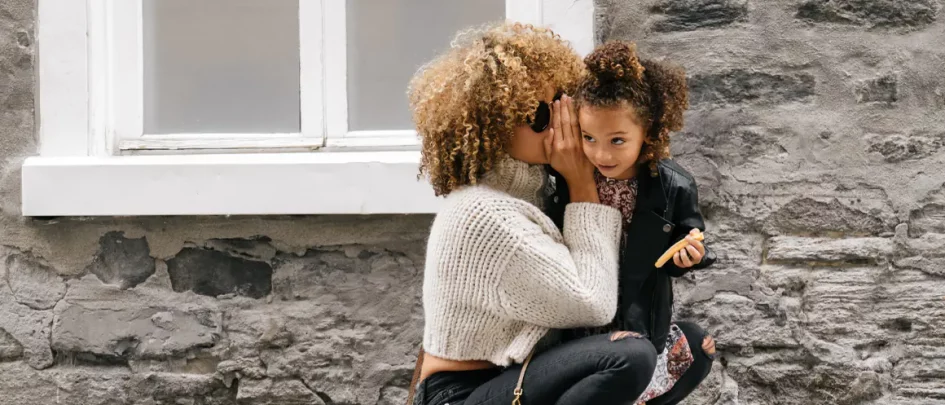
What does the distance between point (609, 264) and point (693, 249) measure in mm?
186

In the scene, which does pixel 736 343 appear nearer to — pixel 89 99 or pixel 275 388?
pixel 275 388

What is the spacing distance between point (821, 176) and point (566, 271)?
1.17 m

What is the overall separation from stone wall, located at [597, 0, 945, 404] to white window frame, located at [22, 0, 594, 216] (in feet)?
1.53

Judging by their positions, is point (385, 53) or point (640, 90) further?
point (385, 53)

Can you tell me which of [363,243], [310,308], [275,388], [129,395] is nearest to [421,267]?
[363,243]

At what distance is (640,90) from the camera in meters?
1.97

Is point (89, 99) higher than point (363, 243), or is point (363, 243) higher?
point (89, 99)

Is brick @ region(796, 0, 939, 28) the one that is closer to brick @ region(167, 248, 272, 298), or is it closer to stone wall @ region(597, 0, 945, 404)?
stone wall @ region(597, 0, 945, 404)

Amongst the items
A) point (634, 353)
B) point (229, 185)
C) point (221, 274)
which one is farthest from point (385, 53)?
point (634, 353)

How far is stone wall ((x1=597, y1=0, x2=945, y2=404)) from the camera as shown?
2.73 metres

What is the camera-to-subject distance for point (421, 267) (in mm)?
2918

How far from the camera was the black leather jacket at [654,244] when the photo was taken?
2.04 meters

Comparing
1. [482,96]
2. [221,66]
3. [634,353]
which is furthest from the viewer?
[221,66]

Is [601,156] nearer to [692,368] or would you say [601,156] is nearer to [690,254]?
[690,254]
